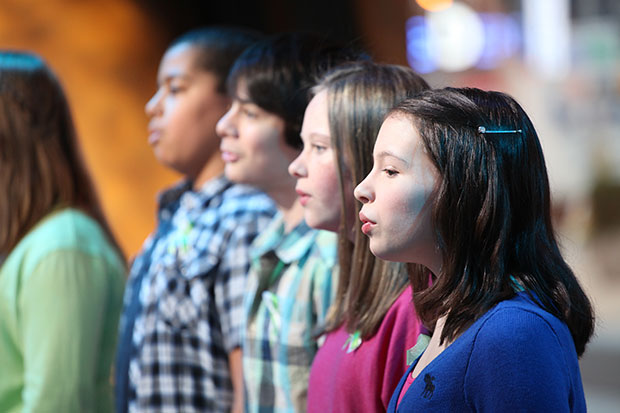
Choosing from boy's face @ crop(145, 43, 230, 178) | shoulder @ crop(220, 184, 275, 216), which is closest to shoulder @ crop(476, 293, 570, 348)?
shoulder @ crop(220, 184, 275, 216)

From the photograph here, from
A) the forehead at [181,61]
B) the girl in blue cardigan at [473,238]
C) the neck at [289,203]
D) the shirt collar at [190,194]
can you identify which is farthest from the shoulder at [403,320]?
the forehead at [181,61]

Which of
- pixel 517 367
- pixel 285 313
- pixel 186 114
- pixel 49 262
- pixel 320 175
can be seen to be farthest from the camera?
pixel 186 114

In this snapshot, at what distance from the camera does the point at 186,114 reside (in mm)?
2234

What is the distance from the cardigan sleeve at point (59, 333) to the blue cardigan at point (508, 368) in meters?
1.12

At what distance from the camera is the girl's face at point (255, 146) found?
1810 millimetres

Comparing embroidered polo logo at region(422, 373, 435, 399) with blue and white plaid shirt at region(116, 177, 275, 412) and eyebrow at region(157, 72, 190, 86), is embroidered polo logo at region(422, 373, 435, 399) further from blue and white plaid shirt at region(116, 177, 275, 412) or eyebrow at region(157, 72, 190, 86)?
eyebrow at region(157, 72, 190, 86)

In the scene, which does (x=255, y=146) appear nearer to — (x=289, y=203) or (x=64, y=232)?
(x=289, y=203)

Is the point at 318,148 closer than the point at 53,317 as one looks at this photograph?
Yes

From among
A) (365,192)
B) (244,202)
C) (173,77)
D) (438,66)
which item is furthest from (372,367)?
(438,66)

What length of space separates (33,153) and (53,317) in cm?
47

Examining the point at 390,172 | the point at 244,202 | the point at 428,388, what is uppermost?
the point at 390,172

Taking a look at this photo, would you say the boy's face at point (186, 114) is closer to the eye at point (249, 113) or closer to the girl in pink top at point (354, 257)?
the eye at point (249, 113)

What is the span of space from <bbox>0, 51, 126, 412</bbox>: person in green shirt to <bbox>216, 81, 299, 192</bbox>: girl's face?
1.67 ft

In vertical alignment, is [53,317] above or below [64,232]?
below
